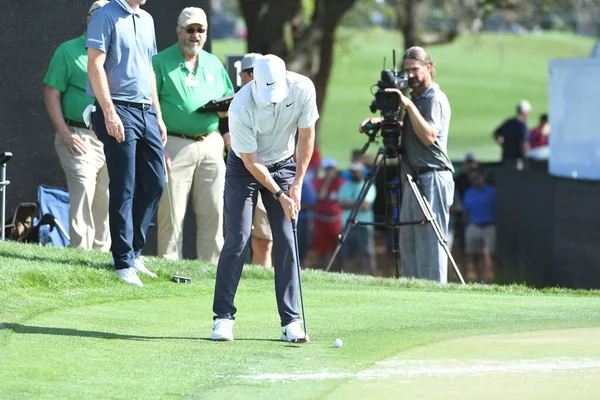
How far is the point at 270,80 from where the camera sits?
6.98 metres

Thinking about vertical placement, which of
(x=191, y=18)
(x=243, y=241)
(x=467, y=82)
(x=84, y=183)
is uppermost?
(x=191, y=18)

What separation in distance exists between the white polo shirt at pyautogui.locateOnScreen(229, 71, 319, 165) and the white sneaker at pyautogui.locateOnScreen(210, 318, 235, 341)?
96 cm

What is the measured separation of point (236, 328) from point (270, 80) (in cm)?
166

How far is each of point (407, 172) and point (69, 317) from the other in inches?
155

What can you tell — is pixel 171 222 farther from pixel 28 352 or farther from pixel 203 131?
pixel 28 352

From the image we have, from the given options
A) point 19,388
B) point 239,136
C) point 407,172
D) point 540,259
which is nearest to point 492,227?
point 540,259

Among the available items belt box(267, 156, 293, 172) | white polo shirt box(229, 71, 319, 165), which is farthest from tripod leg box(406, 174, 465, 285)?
white polo shirt box(229, 71, 319, 165)

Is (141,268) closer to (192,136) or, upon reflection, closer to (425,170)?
(192,136)

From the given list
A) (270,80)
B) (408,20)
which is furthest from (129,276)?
(408,20)

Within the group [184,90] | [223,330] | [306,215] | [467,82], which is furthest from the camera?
[467,82]

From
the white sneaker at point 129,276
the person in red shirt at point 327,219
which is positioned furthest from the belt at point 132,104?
the person in red shirt at point 327,219

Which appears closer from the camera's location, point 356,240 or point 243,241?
point 243,241

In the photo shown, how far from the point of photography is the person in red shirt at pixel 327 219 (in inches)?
749

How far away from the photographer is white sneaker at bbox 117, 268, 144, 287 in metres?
9.03
